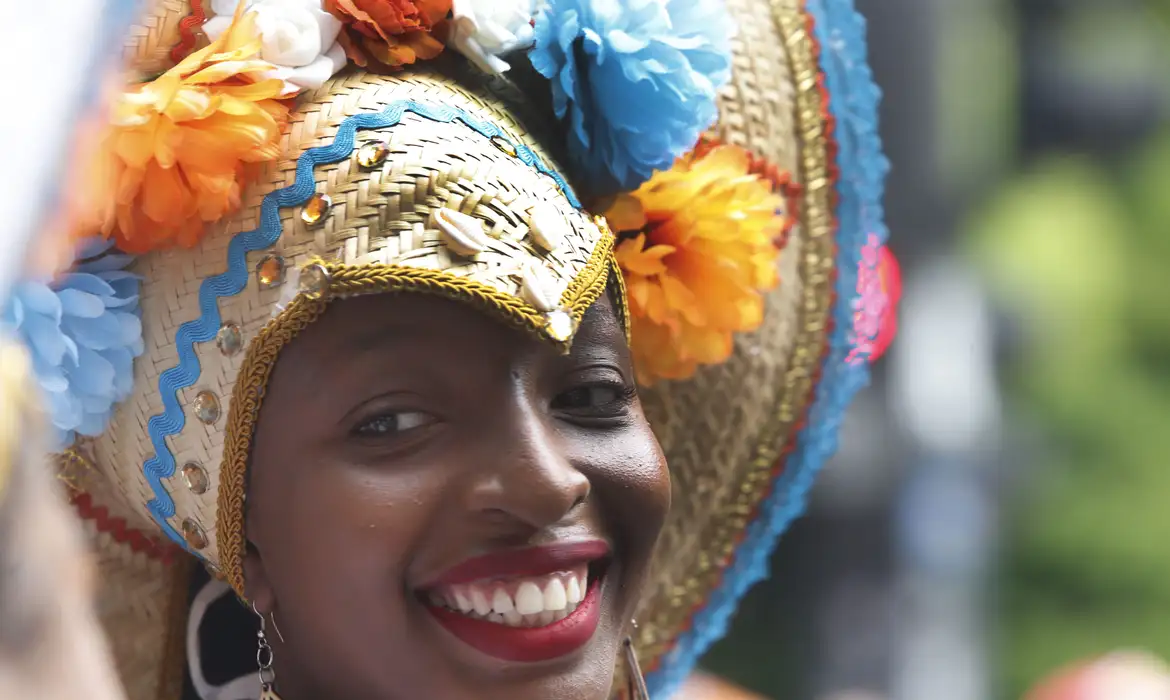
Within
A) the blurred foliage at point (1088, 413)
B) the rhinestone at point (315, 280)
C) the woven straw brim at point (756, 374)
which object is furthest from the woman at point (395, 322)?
the blurred foliage at point (1088, 413)

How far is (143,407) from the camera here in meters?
1.79

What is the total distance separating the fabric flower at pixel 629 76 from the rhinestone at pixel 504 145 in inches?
6.0

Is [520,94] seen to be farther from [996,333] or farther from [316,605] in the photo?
[996,333]

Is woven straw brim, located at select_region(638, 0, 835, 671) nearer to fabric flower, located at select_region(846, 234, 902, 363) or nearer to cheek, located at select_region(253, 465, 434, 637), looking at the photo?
fabric flower, located at select_region(846, 234, 902, 363)

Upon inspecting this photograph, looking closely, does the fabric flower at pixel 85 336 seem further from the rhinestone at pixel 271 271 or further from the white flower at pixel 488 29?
the white flower at pixel 488 29

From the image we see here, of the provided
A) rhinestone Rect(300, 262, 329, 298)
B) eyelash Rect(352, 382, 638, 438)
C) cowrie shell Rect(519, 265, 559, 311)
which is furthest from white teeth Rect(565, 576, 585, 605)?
rhinestone Rect(300, 262, 329, 298)

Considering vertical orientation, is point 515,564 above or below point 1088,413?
above

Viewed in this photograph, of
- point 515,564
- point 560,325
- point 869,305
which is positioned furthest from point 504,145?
point 869,305

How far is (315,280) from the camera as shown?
64.5 inches

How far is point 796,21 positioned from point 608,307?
74 centimetres

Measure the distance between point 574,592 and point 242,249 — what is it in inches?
20.4

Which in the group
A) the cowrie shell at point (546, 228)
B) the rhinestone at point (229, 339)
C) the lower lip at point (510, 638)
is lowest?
the lower lip at point (510, 638)

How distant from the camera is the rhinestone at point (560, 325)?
1.64 m

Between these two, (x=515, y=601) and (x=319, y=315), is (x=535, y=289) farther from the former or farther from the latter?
(x=515, y=601)
